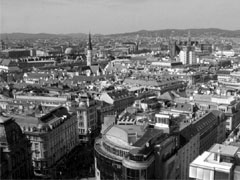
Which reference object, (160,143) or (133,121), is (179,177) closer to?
(160,143)

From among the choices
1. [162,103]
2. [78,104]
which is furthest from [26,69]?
[162,103]

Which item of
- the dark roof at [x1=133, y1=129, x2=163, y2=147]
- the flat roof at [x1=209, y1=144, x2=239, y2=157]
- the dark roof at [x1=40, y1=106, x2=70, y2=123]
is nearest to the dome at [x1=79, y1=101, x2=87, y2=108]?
the dark roof at [x1=40, y1=106, x2=70, y2=123]

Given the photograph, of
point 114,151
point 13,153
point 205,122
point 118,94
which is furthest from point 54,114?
point 118,94

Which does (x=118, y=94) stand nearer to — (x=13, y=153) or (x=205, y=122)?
(x=205, y=122)

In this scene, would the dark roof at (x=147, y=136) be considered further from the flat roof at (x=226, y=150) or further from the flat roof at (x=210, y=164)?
the flat roof at (x=210, y=164)

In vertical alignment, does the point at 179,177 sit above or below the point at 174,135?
below

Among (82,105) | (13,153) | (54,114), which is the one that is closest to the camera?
(13,153)
